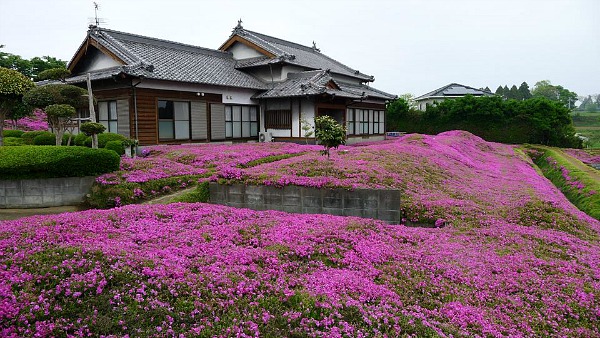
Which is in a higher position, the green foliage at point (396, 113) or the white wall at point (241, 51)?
the white wall at point (241, 51)

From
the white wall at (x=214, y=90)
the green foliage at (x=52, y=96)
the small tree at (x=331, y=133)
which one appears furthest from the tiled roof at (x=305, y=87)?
the green foliage at (x=52, y=96)

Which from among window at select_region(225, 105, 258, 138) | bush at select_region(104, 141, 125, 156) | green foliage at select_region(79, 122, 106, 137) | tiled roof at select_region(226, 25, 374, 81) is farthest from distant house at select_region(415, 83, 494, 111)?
green foliage at select_region(79, 122, 106, 137)

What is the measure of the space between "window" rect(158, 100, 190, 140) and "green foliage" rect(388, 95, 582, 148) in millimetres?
31409

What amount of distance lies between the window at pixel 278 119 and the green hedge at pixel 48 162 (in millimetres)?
15468

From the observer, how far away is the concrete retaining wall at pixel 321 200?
10.2 metres

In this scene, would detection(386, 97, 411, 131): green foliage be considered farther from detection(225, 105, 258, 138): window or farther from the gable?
detection(225, 105, 258, 138): window

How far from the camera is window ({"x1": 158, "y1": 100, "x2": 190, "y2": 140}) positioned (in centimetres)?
2178

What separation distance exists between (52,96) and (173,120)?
709 centimetres

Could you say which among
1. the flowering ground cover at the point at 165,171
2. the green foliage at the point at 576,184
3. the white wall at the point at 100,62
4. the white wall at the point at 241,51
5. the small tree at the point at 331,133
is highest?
the white wall at the point at 241,51

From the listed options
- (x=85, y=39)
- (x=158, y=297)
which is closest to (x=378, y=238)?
(x=158, y=297)

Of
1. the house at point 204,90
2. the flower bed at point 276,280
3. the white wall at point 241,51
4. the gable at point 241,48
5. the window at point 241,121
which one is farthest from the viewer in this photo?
the white wall at point 241,51

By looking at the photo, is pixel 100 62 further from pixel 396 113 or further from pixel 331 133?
pixel 396 113

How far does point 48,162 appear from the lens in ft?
39.5

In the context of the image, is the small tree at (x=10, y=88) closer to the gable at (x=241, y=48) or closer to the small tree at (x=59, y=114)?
the small tree at (x=59, y=114)
